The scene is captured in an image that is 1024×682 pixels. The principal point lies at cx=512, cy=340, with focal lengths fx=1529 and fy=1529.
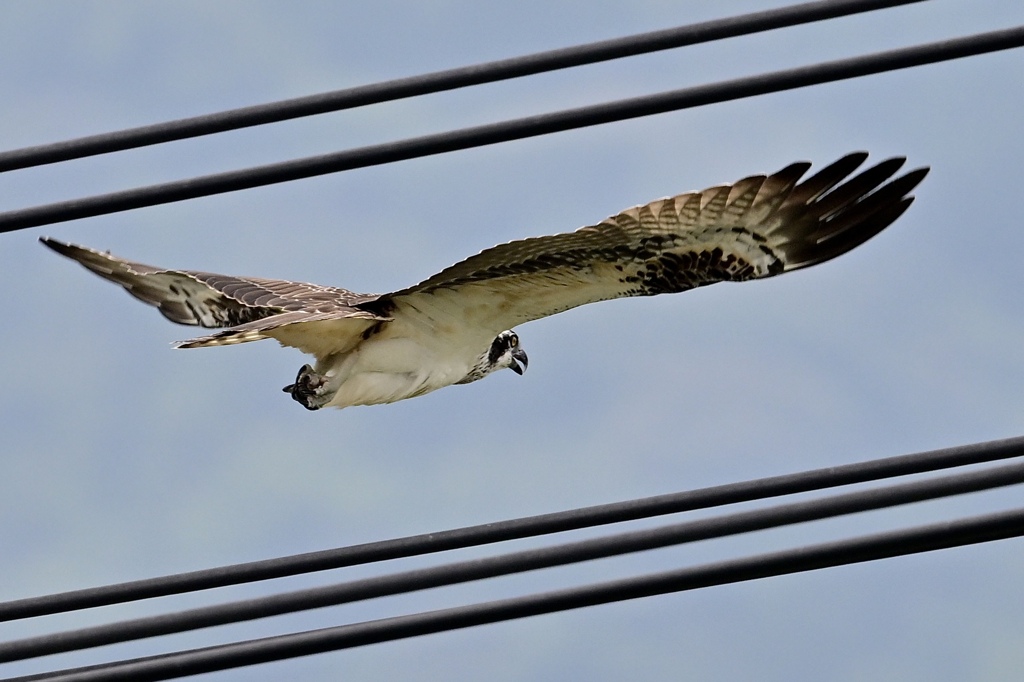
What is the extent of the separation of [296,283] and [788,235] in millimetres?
3680

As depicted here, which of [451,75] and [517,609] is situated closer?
[517,609]

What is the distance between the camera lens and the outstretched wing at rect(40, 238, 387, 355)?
7.89 meters

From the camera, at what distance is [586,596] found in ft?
13.1

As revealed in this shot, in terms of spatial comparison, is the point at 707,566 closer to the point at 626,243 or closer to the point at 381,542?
the point at 381,542

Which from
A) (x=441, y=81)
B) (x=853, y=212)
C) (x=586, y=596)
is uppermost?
(x=441, y=81)

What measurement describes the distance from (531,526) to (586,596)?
0.83 feet

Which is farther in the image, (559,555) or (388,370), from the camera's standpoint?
(388,370)

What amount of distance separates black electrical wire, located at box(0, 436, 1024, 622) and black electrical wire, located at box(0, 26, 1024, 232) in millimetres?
1198

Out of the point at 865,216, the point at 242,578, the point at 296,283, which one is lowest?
the point at 242,578

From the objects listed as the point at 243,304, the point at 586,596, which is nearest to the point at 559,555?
the point at 586,596

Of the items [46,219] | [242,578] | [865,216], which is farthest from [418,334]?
[242,578]

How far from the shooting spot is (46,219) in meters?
4.86

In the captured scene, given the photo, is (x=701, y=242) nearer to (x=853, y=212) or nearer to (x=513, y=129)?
(x=853, y=212)

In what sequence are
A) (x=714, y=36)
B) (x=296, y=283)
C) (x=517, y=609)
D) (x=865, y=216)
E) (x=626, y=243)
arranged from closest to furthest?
(x=517, y=609) → (x=714, y=36) → (x=865, y=216) → (x=626, y=243) → (x=296, y=283)
